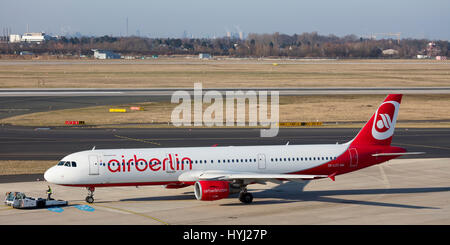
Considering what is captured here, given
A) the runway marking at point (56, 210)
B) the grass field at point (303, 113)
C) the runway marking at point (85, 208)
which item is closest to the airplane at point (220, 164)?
the runway marking at point (85, 208)

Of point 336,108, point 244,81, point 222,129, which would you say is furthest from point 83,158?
point 244,81

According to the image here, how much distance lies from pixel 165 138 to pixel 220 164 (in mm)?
34152

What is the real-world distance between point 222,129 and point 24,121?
105 feet

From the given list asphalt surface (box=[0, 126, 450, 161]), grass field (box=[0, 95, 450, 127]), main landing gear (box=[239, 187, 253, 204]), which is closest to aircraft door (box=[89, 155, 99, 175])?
main landing gear (box=[239, 187, 253, 204])

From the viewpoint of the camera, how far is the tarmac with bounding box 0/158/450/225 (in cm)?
4153

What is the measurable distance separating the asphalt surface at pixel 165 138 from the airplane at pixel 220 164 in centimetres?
2077

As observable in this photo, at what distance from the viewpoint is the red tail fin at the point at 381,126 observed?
51406 millimetres

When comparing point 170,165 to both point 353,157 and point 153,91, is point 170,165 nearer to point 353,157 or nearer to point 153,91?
point 353,157

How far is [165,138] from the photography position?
8088 cm

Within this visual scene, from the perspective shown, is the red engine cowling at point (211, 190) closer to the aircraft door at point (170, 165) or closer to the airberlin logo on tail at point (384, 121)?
the aircraft door at point (170, 165)

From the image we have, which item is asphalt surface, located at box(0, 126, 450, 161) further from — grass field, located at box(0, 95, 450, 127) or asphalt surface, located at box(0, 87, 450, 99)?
asphalt surface, located at box(0, 87, 450, 99)

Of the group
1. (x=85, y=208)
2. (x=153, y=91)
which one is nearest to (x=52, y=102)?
(x=153, y=91)
